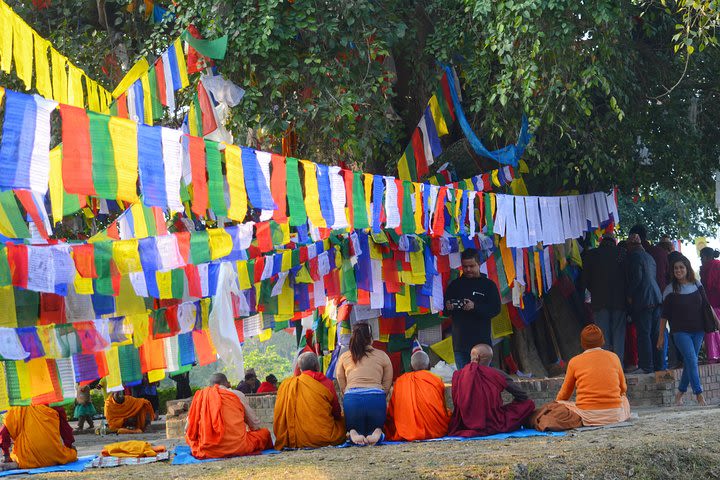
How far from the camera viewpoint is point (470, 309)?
11.4 m

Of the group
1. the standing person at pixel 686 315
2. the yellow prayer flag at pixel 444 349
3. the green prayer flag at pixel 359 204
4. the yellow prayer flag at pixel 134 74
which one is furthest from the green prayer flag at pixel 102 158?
the yellow prayer flag at pixel 444 349

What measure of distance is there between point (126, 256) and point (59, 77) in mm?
2596

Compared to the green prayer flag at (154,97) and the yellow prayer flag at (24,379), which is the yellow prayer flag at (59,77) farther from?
the yellow prayer flag at (24,379)

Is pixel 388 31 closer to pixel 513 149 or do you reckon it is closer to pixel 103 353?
pixel 513 149

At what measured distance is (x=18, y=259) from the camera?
851cm

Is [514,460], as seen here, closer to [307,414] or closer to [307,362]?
[307,414]

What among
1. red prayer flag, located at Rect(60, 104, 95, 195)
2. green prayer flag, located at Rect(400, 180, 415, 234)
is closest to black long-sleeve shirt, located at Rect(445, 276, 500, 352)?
green prayer flag, located at Rect(400, 180, 415, 234)

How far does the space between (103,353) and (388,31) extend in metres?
5.24

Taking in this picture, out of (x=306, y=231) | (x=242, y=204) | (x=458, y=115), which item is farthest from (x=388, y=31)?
(x=242, y=204)

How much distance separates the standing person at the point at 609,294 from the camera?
13352 mm

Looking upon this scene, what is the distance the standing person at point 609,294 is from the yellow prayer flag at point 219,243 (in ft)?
16.5

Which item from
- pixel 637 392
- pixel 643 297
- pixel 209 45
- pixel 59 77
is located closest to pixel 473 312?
pixel 637 392

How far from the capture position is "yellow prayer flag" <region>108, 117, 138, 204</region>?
8023 mm

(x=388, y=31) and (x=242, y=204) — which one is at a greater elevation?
(x=388, y=31)
